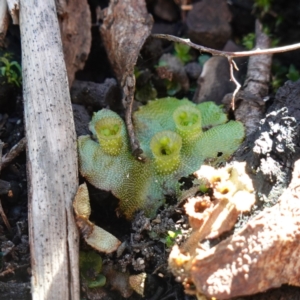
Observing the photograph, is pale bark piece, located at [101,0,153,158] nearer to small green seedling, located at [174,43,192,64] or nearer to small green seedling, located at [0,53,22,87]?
small green seedling, located at [174,43,192,64]

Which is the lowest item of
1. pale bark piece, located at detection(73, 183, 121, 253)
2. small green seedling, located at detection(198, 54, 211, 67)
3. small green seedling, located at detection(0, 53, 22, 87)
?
pale bark piece, located at detection(73, 183, 121, 253)

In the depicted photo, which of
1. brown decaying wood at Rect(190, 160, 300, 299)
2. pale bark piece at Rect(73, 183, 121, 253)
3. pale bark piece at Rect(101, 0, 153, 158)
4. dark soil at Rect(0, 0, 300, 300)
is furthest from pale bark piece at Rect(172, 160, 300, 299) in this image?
pale bark piece at Rect(101, 0, 153, 158)

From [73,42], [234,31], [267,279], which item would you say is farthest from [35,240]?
[234,31]

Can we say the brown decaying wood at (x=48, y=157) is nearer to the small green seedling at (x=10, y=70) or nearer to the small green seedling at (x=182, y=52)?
the small green seedling at (x=10, y=70)

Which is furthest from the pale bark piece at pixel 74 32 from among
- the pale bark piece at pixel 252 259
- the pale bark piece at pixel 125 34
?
the pale bark piece at pixel 252 259

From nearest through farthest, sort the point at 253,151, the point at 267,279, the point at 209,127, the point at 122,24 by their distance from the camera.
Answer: the point at 267,279
the point at 253,151
the point at 209,127
the point at 122,24

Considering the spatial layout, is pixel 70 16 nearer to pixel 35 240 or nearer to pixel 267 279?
pixel 35 240
